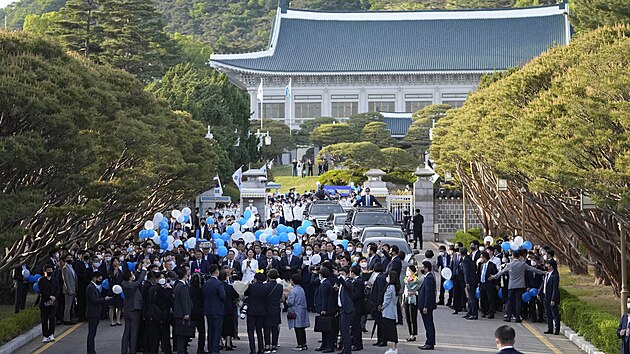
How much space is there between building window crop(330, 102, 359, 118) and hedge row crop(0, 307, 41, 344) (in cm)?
7599

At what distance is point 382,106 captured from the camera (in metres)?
96.9

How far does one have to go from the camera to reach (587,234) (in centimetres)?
2491

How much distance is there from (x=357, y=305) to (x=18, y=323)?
6527 millimetres

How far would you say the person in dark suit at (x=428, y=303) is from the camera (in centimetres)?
1806

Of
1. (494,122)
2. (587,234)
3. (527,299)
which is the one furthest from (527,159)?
(494,122)

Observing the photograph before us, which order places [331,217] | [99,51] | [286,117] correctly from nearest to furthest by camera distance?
[331,217] < [99,51] < [286,117]

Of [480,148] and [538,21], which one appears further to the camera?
[538,21]

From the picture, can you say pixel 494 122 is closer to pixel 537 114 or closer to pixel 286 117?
pixel 537 114

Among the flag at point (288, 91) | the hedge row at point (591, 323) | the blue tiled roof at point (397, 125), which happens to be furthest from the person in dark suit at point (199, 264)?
the flag at point (288, 91)

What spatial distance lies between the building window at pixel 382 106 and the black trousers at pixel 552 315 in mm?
76544

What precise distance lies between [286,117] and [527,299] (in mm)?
75633

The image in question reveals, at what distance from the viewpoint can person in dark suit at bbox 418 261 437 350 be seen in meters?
18.1

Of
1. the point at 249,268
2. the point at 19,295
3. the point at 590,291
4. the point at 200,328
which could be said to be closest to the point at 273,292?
the point at 200,328

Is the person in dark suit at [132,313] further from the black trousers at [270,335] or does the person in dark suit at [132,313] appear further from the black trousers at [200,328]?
the black trousers at [270,335]
